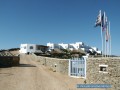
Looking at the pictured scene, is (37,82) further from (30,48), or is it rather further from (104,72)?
(30,48)

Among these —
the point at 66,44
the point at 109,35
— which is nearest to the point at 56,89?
the point at 109,35

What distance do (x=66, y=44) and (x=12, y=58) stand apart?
80843 millimetres

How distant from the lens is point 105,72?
50.4ft

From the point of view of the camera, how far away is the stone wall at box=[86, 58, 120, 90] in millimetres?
14441

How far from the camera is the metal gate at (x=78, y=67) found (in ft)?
61.4

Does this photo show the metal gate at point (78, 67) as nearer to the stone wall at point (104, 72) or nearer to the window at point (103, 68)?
the stone wall at point (104, 72)

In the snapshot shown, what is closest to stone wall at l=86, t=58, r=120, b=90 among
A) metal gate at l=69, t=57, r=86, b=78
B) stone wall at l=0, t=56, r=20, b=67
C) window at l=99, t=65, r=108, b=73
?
window at l=99, t=65, r=108, b=73

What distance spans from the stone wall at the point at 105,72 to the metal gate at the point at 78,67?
1154mm

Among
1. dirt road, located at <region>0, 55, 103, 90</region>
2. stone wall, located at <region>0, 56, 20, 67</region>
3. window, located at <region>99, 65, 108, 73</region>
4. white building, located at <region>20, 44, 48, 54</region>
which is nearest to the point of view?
dirt road, located at <region>0, 55, 103, 90</region>

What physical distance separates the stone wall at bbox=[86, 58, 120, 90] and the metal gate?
1154mm

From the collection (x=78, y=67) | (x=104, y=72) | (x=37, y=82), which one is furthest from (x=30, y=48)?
(x=104, y=72)

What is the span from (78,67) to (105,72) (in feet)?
14.7

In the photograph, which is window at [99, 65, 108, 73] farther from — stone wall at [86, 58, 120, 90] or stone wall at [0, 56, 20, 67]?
stone wall at [0, 56, 20, 67]

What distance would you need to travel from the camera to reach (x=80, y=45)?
118 m
